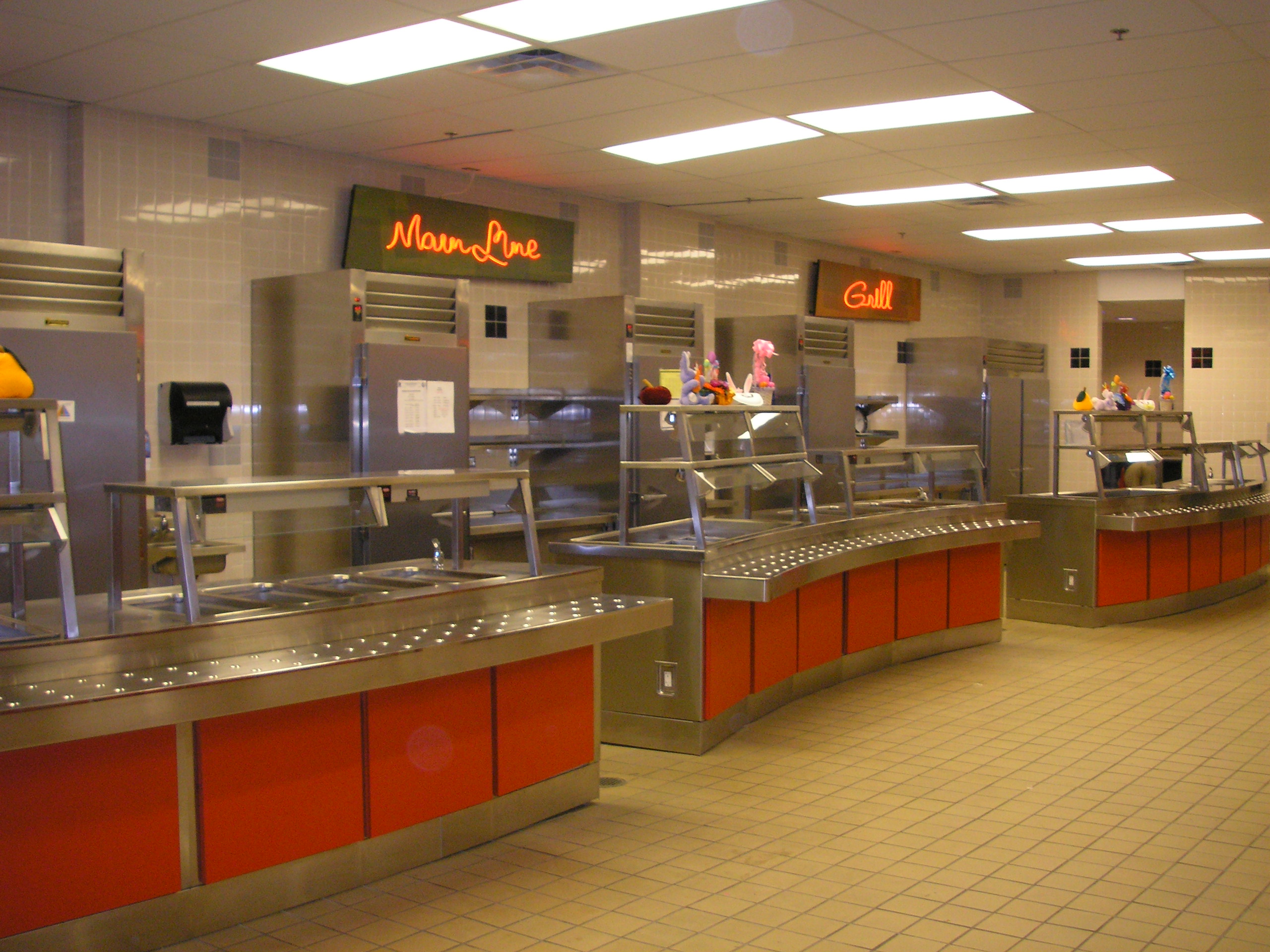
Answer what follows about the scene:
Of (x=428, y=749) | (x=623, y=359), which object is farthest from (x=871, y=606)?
(x=428, y=749)

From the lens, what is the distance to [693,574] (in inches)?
188

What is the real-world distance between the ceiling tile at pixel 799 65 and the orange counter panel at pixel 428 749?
2.82 metres

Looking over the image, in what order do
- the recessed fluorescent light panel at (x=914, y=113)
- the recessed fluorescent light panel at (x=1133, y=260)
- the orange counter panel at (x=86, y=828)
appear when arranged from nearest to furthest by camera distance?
the orange counter panel at (x=86, y=828)
the recessed fluorescent light panel at (x=914, y=113)
the recessed fluorescent light panel at (x=1133, y=260)

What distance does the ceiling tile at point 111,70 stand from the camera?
182 inches

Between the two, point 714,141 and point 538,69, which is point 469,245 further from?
Result: point 538,69

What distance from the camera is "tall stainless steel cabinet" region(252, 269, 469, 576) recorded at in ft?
19.0

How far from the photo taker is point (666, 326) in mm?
7699

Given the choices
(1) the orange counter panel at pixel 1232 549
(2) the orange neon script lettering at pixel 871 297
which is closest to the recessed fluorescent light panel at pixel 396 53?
(2) the orange neon script lettering at pixel 871 297

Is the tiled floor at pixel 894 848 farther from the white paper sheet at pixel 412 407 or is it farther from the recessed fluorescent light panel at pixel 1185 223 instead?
the recessed fluorescent light panel at pixel 1185 223

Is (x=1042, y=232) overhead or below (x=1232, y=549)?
overhead

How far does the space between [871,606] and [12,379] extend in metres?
4.52

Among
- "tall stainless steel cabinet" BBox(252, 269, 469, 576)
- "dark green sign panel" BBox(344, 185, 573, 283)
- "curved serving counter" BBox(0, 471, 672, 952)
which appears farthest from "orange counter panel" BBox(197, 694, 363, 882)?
"dark green sign panel" BBox(344, 185, 573, 283)

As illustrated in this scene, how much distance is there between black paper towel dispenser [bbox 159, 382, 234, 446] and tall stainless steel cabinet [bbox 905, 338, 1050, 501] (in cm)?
765

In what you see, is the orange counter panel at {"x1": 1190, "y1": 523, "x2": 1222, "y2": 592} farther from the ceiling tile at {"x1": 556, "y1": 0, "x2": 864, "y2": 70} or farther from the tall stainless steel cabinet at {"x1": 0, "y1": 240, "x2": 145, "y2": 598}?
the tall stainless steel cabinet at {"x1": 0, "y1": 240, "x2": 145, "y2": 598}
